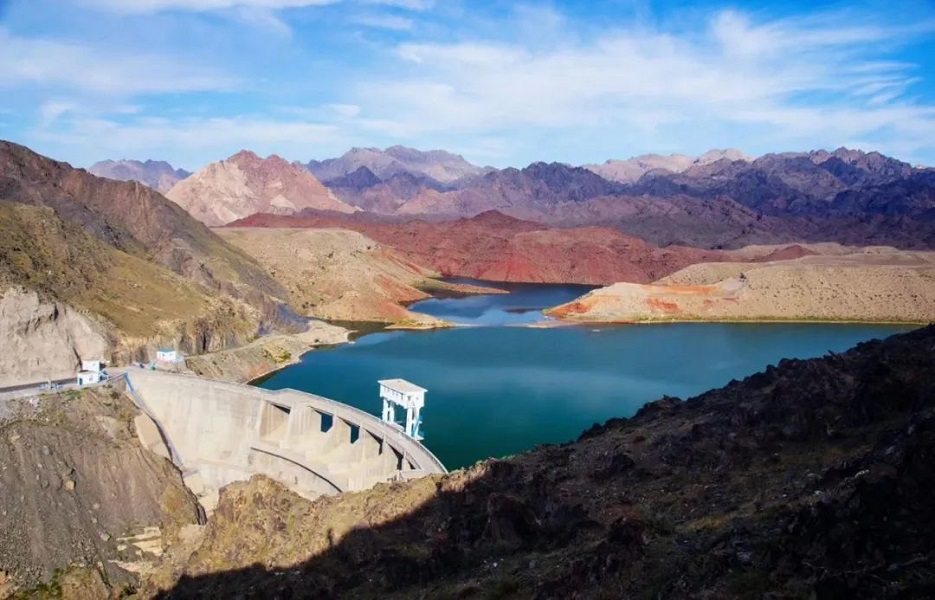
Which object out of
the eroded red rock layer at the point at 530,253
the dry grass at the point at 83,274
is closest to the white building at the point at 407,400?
the dry grass at the point at 83,274

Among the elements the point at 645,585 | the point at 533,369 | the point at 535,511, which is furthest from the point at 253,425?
the point at 645,585

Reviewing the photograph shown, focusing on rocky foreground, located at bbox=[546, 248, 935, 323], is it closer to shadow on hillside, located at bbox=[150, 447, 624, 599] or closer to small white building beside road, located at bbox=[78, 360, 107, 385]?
small white building beside road, located at bbox=[78, 360, 107, 385]

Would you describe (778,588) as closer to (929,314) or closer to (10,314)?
(10,314)

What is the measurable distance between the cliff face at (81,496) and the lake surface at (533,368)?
13.8 metres

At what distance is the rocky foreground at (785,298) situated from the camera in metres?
90.9

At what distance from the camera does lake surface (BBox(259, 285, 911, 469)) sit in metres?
45.4

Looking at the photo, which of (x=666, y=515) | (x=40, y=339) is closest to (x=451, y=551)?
(x=666, y=515)

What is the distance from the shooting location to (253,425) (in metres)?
42.0

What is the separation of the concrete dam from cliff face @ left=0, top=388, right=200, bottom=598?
6.67 feet

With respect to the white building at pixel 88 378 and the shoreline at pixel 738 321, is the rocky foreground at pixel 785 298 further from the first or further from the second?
the white building at pixel 88 378

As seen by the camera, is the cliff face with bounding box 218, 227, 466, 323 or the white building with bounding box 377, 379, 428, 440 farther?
the cliff face with bounding box 218, 227, 466, 323

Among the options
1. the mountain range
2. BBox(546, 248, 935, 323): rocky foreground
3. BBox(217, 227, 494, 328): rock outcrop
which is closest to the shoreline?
BBox(546, 248, 935, 323): rocky foreground

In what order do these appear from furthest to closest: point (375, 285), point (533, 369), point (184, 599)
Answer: point (375, 285) → point (533, 369) → point (184, 599)

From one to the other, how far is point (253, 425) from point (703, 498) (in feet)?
88.3
